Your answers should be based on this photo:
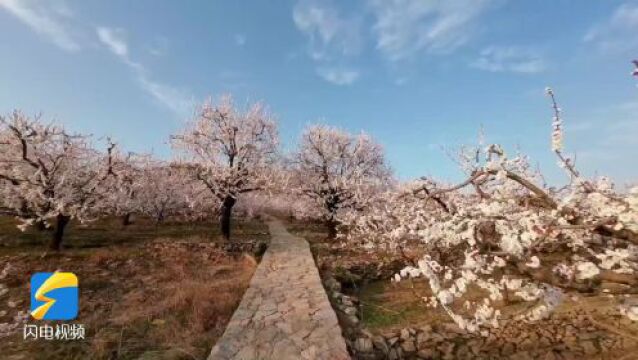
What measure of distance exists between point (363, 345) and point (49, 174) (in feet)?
51.2

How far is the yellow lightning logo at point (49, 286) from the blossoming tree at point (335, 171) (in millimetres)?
14737

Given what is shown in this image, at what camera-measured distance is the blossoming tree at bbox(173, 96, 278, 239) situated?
21812 mm

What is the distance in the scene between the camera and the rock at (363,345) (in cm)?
814

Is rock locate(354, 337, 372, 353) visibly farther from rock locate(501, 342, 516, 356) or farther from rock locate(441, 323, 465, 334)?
rock locate(501, 342, 516, 356)

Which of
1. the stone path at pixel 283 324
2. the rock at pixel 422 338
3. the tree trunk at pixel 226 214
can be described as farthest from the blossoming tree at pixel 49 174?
the rock at pixel 422 338

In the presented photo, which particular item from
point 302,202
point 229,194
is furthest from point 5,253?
point 302,202

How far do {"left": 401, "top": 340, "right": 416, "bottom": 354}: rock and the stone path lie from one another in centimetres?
187

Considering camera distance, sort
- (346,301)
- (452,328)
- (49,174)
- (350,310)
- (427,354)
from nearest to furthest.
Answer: (427,354) → (452,328) → (350,310) → (346,301) → (49,174)

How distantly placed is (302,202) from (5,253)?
1648 centimetres

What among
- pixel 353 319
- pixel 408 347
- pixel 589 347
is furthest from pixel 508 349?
pixel 353 319

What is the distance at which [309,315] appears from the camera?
890 cm

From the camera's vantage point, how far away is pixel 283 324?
8328 millimetres

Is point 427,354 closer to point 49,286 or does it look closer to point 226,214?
point 49,286

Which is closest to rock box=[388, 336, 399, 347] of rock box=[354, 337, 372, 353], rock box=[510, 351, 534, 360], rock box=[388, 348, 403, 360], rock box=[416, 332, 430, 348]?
rock box=[388, 348, 403, 360]
